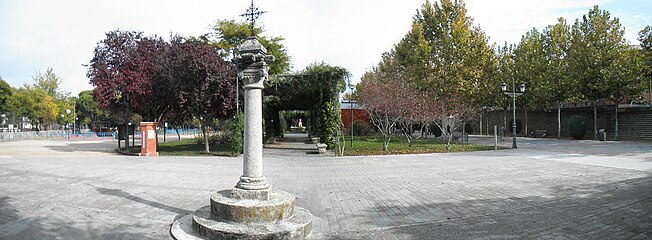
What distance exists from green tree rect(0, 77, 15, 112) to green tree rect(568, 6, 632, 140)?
6114cm

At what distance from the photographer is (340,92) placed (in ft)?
59.0

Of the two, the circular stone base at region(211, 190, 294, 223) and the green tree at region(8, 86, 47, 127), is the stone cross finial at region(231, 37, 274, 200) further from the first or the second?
the green tree at region(8, 86, 47, 127)

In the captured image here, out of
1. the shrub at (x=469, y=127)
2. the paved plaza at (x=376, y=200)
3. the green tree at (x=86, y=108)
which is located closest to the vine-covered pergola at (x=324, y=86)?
the paved plaza at (x=376, y=200)

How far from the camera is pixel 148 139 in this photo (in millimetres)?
16547

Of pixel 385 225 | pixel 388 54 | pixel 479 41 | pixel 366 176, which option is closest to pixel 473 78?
pixel 479 41

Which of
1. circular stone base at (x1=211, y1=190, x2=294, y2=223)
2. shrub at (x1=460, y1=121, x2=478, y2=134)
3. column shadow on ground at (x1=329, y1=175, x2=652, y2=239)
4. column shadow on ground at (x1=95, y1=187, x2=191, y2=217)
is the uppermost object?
shrub at (x1=460, y1=121, x2=478, y2=134)

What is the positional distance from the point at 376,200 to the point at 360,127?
101ft

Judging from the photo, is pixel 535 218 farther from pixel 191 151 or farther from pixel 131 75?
pixel 131 75

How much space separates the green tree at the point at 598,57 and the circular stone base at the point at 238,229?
91.4ft

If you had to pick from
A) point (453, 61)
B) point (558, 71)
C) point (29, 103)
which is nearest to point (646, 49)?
point (558, 71)

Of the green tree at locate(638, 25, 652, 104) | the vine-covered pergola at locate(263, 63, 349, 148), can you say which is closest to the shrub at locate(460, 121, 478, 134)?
the green tree at locate(638, 25, 652, 104)

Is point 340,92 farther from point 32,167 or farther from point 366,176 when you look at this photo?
point 32,167

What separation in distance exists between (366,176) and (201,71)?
10.2 meters

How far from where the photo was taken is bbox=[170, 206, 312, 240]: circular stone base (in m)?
4.45
